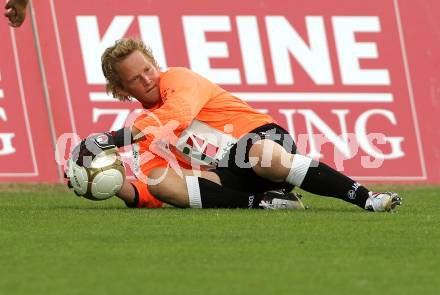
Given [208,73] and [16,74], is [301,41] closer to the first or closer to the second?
[208,73]

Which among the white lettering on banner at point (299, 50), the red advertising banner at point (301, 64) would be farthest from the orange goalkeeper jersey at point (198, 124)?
the white lettering on banner at point (299, 50)

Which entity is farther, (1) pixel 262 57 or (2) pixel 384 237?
(1) pixel 262 57

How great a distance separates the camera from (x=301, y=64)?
10867mm

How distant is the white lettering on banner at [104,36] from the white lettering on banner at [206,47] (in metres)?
0.26

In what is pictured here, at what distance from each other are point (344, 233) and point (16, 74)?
5185 millimetres

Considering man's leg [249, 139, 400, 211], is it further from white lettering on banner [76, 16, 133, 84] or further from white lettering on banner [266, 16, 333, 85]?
white lettering on banner [76, 16, 133, 84]

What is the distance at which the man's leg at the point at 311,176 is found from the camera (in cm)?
730

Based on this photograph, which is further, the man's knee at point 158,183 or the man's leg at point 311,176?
the man's knee at point 158,183

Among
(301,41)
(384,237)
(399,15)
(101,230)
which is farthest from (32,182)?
(384,237)

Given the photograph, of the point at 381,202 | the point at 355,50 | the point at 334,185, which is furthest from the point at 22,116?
the point at 381,202

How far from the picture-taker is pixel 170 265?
510 centimetres

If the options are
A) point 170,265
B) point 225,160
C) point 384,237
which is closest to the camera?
point 170,265

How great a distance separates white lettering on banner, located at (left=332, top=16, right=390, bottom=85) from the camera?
35.6ft

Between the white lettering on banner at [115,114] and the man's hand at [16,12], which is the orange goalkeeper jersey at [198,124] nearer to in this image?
the man's hand at [16,12]
